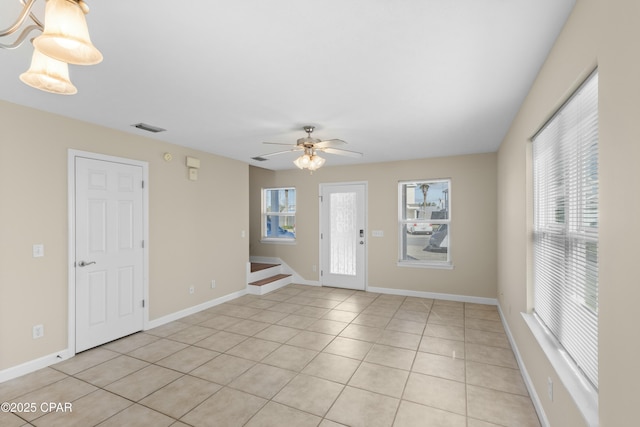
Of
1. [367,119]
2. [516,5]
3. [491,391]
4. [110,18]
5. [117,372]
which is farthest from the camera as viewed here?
[367,119]

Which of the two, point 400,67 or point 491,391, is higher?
point 400,67

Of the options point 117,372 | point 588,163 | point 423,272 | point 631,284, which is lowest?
point 117,372

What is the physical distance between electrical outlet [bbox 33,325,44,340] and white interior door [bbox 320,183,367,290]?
434cm

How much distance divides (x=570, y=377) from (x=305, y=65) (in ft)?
8.06

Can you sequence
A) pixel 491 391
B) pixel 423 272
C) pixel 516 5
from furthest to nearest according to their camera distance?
pixel 423 272, pixel 491 391, pixel 516 5

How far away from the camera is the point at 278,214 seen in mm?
6906

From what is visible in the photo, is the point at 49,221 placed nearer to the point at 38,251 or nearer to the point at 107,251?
the point at 38,251

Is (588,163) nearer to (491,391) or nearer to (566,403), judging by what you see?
(566,403)

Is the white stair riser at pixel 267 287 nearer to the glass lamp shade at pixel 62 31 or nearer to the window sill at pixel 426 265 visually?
the window sill at pixel 426 265

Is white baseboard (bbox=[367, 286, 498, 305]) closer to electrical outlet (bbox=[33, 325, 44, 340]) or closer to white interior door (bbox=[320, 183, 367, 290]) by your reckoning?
white interior door (bbox=[320, 183, 367, 290])

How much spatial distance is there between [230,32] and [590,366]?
103 inches

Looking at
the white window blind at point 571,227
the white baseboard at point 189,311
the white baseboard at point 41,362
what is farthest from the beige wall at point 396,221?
the white baseboard at point 41,362

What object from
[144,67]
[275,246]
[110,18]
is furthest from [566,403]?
[275,246]

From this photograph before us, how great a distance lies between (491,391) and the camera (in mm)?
2553
